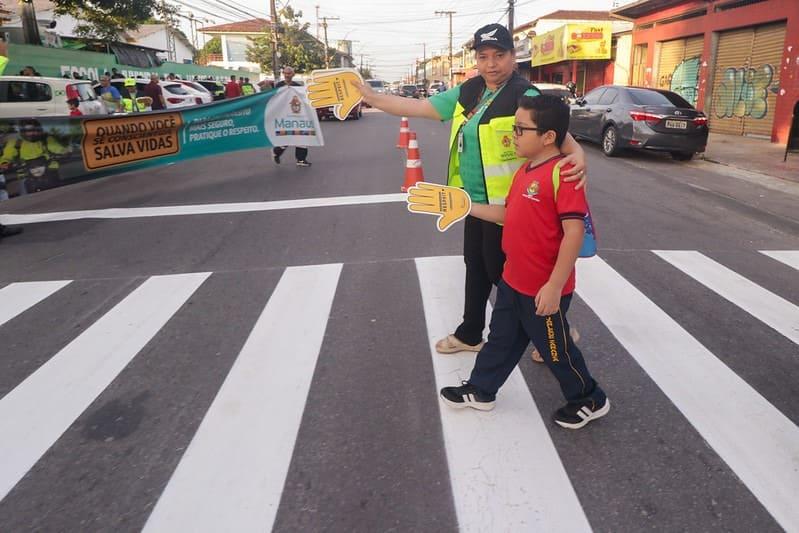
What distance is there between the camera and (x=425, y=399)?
3.27 m

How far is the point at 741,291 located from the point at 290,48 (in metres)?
59.8

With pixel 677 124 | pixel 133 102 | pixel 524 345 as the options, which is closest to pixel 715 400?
pixel 524 345

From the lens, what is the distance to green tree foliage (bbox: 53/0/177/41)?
872 inches

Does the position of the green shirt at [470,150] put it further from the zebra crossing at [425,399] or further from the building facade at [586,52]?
the building facade at [586,52]

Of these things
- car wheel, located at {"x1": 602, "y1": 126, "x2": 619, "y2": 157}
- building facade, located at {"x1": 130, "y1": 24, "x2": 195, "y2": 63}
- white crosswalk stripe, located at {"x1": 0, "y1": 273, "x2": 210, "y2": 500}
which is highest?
building facade, located at {"x1": 130, "y1": 24, "x2": 195, "y2": 63}

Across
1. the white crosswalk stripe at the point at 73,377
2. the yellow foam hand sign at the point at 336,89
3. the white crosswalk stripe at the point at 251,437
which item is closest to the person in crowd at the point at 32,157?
the white crosswalk stripe at the point at 73,377

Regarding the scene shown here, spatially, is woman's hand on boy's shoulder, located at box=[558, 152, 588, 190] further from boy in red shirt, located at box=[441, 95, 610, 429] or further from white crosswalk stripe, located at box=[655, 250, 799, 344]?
white crosswalk stripe, located at box=[655, 250, 799, 344]

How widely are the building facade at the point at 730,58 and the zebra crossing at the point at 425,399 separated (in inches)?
522

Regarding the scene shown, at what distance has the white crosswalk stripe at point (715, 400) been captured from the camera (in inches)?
102

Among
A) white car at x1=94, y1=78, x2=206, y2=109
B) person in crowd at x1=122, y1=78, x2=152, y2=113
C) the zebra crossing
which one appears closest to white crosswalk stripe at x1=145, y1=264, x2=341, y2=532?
the zebra crossing

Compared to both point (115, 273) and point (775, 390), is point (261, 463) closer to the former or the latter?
point (775, 390)

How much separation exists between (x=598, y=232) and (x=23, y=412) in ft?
18.2

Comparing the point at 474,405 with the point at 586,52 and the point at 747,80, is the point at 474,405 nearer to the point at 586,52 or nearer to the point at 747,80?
the point at 747,80

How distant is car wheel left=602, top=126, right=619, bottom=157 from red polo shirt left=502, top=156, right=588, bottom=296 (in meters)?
10.8
